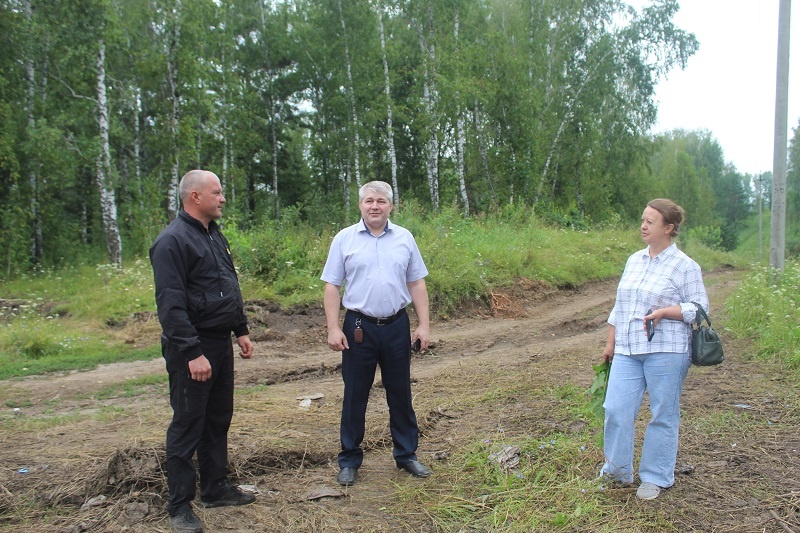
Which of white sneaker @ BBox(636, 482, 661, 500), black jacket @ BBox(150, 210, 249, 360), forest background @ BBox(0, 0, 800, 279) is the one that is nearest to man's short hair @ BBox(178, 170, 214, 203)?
black jacket @ BBox(150, 210, 249, 360)

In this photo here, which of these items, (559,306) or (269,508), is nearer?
(269,508)

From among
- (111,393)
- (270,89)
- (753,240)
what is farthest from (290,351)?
(753,240)

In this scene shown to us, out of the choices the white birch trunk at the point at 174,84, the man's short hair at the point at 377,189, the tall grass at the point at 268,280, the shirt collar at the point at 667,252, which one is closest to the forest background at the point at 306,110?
the white birch trunk at the point at 174,84

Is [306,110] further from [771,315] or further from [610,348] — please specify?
[610,348]

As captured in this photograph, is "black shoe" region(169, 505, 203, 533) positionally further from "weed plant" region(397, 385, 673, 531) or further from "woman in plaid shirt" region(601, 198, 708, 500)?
"woman in plaid shirt" region(601, 198, 708, 500)

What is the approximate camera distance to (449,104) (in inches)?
852

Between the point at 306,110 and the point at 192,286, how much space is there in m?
26.8

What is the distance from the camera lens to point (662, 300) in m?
3.51

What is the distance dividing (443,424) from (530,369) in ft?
7.39

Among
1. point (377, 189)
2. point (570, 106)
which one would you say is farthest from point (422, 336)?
point (570, 106)

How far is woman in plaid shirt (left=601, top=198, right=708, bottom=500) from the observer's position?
136 inches

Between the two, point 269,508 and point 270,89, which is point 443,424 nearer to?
point 269,508

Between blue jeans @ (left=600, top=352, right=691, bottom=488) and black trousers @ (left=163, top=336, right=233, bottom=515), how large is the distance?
2337 millimetres

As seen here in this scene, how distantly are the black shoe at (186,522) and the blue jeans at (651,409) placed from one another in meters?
2.43
